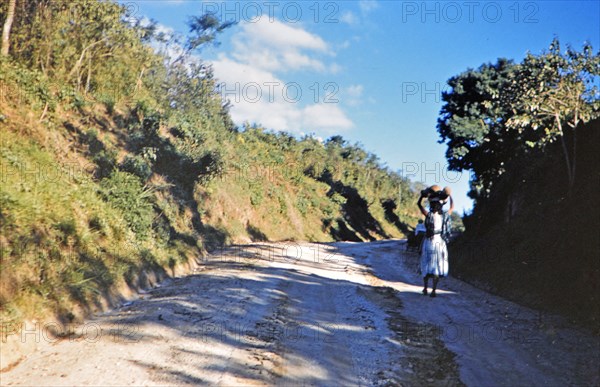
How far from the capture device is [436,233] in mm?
9883

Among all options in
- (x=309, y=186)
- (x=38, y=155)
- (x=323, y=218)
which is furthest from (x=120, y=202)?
(x=309, y=186)

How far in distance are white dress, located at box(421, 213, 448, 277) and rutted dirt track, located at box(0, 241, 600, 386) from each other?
1.98ft

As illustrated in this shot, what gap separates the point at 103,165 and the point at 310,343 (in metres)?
9.34

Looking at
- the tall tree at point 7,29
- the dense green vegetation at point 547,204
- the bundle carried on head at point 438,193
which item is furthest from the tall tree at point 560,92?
the tall tree at point 7,29

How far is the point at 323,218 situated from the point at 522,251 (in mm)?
31878

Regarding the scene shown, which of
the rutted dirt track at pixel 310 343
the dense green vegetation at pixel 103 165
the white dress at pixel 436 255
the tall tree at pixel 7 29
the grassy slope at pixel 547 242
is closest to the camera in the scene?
the rutted dirt track at pixel 310 343

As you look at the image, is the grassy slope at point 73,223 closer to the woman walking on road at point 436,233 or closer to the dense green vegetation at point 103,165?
the dense green vegetation at point 103,165

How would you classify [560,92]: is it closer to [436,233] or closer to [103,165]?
[436,233]

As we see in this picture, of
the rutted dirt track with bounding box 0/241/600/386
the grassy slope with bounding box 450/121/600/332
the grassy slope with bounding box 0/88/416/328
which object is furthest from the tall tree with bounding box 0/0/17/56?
the grassy slope with bounding box 450/121/600/332

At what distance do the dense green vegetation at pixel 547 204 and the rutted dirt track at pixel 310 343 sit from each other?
1.01 metres

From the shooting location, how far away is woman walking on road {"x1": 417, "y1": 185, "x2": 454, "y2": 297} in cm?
981

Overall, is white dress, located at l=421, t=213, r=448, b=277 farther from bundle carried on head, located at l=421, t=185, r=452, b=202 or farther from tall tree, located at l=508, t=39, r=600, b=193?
tall tree, located at l=508, t=39, r=600, b=193

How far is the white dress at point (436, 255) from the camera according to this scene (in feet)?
32.1

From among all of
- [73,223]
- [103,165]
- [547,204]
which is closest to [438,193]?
[547,204]
